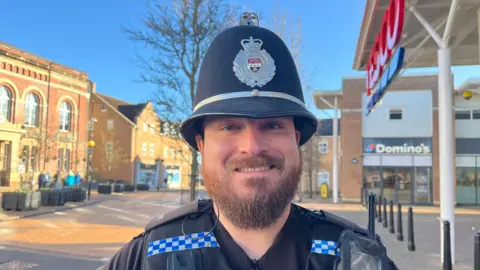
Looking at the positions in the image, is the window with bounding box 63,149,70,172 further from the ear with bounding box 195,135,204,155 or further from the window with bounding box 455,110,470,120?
the ear with bounding box 195,135,204,155

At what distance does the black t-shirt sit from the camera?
152 cm

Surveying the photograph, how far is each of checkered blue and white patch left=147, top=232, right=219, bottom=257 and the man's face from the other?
0.39 feet

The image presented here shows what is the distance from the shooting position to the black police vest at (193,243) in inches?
56.7

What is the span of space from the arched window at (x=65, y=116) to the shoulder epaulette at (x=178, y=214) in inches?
1391

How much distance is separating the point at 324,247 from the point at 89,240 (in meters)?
9.38

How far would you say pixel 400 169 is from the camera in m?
22.5

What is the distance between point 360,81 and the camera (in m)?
23.5

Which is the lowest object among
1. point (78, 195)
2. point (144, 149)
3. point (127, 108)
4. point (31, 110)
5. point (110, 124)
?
point (78, 195)

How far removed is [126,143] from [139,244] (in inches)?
1738

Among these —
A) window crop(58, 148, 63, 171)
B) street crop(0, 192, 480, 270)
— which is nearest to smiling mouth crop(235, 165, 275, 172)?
street crop(0, 192, 480, 270)

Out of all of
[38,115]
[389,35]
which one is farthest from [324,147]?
[389,35]

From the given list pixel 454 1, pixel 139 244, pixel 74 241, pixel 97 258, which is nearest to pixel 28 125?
pixel 74 241

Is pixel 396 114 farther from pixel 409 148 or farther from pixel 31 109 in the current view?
pixel 31 109

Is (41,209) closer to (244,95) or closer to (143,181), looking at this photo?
(244,95)
